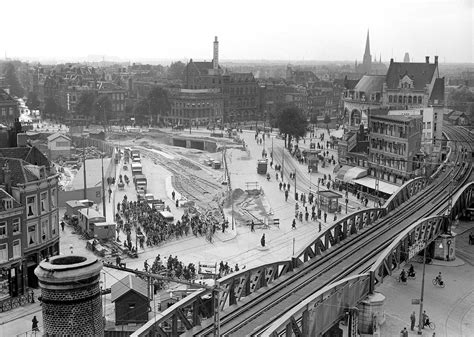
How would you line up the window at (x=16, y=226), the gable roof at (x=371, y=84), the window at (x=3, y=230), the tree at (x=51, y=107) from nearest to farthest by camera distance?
the window at (x=3, y=230) < the window at (x=16, y=226) < the gable roof at (x=371, y=84) < the tree at (x=51, y=107)

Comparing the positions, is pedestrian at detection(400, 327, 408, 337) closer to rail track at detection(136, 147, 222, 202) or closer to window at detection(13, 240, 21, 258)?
window at detection(13, 240, 21, 258)

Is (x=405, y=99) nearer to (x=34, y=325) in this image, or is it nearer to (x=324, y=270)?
(x=324, y=270)

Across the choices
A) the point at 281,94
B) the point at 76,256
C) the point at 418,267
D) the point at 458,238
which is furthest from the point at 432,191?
the point at 281,94

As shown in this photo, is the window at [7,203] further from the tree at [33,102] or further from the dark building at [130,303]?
the tree at [33,102]

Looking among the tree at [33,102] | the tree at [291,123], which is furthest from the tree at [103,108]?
the tree at [291,123]

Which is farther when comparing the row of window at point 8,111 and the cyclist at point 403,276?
the row of window at point 8,111

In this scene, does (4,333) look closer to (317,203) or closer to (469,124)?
(317,203)

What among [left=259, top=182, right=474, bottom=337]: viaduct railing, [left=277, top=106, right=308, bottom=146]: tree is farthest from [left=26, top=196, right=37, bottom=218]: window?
[left=277, top=106, right=308, bottom=146]: tree
